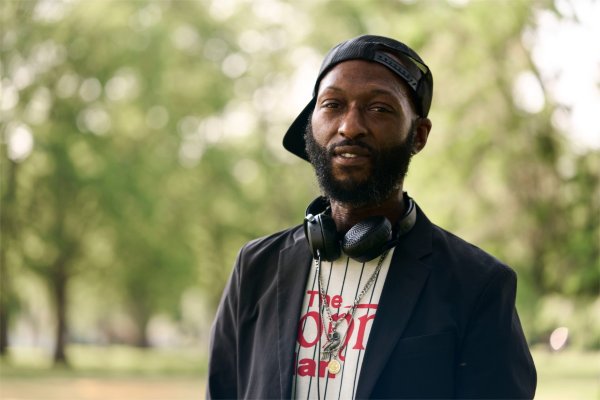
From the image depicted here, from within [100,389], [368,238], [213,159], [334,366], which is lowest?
[100,389]

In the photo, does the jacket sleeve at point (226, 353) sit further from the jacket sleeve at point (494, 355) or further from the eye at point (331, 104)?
the jacket sleeve at point (494, 355)

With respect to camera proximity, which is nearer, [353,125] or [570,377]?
[353,125]

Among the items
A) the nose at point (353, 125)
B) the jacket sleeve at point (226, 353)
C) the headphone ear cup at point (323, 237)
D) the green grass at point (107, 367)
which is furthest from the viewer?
the green grass at point (107, 367)

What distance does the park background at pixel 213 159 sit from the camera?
1439cm

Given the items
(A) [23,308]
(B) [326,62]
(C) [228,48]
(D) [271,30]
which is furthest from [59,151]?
(B) [326,62]

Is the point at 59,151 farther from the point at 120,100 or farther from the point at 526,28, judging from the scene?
the point at 526,28

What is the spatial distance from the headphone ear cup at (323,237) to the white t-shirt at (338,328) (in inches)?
2.3

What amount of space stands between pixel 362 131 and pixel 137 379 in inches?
956

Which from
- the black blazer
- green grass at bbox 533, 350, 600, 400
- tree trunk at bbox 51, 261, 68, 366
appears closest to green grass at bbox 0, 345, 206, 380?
tree trunk at bbox 51, 261, 68, 366

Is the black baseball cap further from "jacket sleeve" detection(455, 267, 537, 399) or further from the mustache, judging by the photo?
"jacket sleeve" detection(455, 267, 537, 399)

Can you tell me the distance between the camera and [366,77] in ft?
7.70

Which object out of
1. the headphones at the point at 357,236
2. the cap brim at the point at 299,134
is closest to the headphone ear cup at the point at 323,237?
the headphones at the point at 357,236

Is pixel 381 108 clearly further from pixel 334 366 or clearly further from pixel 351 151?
pixel 334 366

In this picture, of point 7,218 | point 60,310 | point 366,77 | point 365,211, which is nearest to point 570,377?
point 60,310
